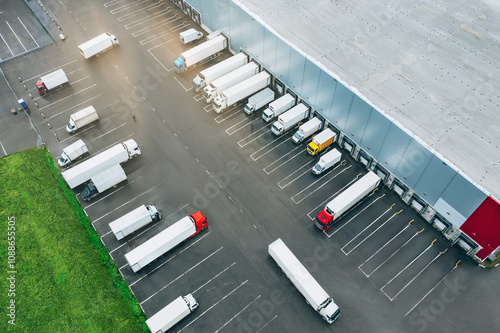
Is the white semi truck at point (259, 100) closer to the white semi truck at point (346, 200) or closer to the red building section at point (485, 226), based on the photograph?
the white semi truck at point (346, 200)

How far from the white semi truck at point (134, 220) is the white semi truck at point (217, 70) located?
26.2m

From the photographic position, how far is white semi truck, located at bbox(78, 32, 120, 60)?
256 feet

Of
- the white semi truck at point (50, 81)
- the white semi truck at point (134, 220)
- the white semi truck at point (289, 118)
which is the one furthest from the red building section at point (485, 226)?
the white semi truck at point (50, 81)

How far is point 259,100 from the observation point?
7088 cm

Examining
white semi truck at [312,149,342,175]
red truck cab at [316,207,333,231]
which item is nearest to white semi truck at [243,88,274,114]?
white semi truck at [312,149,342,175]

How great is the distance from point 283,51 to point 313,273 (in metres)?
36.0

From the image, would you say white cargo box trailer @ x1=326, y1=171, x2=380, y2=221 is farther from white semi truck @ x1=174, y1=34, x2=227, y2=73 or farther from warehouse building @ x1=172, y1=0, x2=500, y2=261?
white semi truck @ x1=174, y1=34, x2=227, y2=73

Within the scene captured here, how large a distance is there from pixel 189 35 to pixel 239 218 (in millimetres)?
42134

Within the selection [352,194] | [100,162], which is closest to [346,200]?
[352,194]

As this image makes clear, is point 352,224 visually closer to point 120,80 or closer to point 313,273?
point 313,273

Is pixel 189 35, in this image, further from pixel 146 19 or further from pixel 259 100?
pixel 259 100

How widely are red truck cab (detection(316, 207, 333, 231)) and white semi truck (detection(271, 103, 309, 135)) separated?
16.9m

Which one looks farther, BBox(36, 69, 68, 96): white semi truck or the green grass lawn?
A: BBox(36, 69, 68, 96): white semi truck

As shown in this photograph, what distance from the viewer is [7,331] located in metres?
49.9
